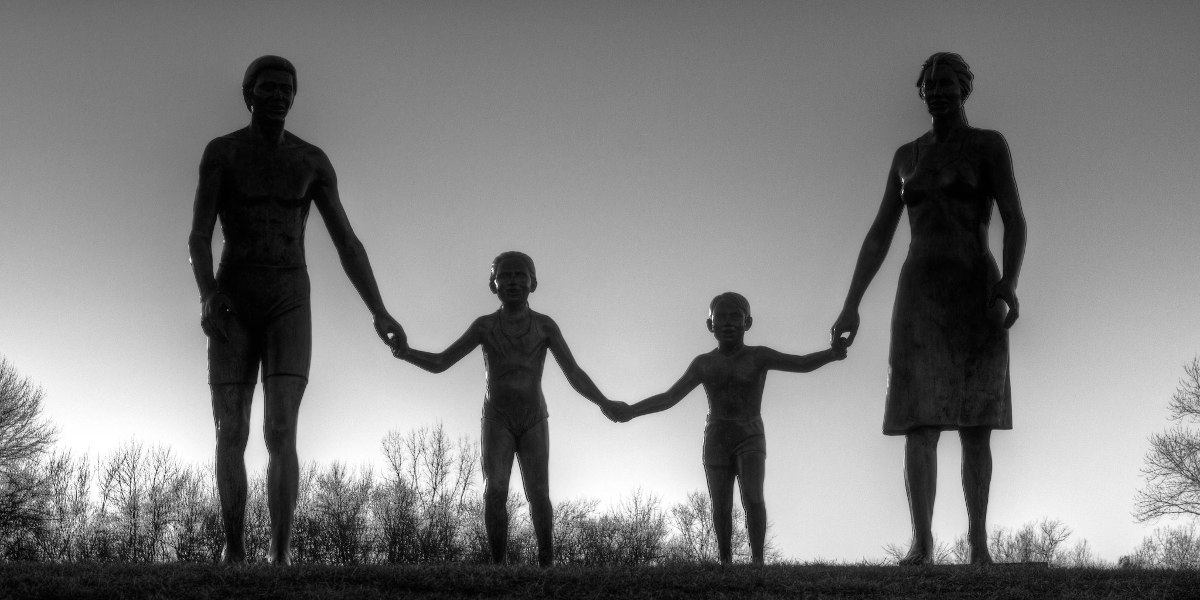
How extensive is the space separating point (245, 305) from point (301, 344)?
22.1 inches

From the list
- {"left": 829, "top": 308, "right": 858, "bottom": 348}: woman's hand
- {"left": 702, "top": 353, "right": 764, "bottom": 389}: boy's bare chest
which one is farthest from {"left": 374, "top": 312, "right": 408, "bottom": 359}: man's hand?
{"left": 829, "top": 308, "right": 858, "bottom": 348}: woman's hand

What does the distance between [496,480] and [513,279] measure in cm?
181

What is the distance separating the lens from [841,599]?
10023mm

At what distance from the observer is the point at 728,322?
44.7 feet

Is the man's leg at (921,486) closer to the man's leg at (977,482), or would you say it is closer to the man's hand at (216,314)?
the man's leg at (977,482)

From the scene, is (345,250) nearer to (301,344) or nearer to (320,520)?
(301,344)

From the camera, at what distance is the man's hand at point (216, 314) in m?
11.4

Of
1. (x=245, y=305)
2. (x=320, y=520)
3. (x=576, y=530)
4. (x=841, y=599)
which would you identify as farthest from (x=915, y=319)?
(x=320, y=520)

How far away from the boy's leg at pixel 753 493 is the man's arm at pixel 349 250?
331 centimetres

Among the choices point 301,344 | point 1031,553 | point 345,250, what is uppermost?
point 345,250

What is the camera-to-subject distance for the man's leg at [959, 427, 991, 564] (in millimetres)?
11938

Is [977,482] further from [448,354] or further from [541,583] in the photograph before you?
[448,354]

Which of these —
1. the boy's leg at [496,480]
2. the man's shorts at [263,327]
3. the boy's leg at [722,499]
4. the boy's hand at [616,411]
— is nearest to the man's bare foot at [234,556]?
the man's shorts at [263,327]

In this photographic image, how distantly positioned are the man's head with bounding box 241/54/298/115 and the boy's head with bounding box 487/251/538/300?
2.29 m
